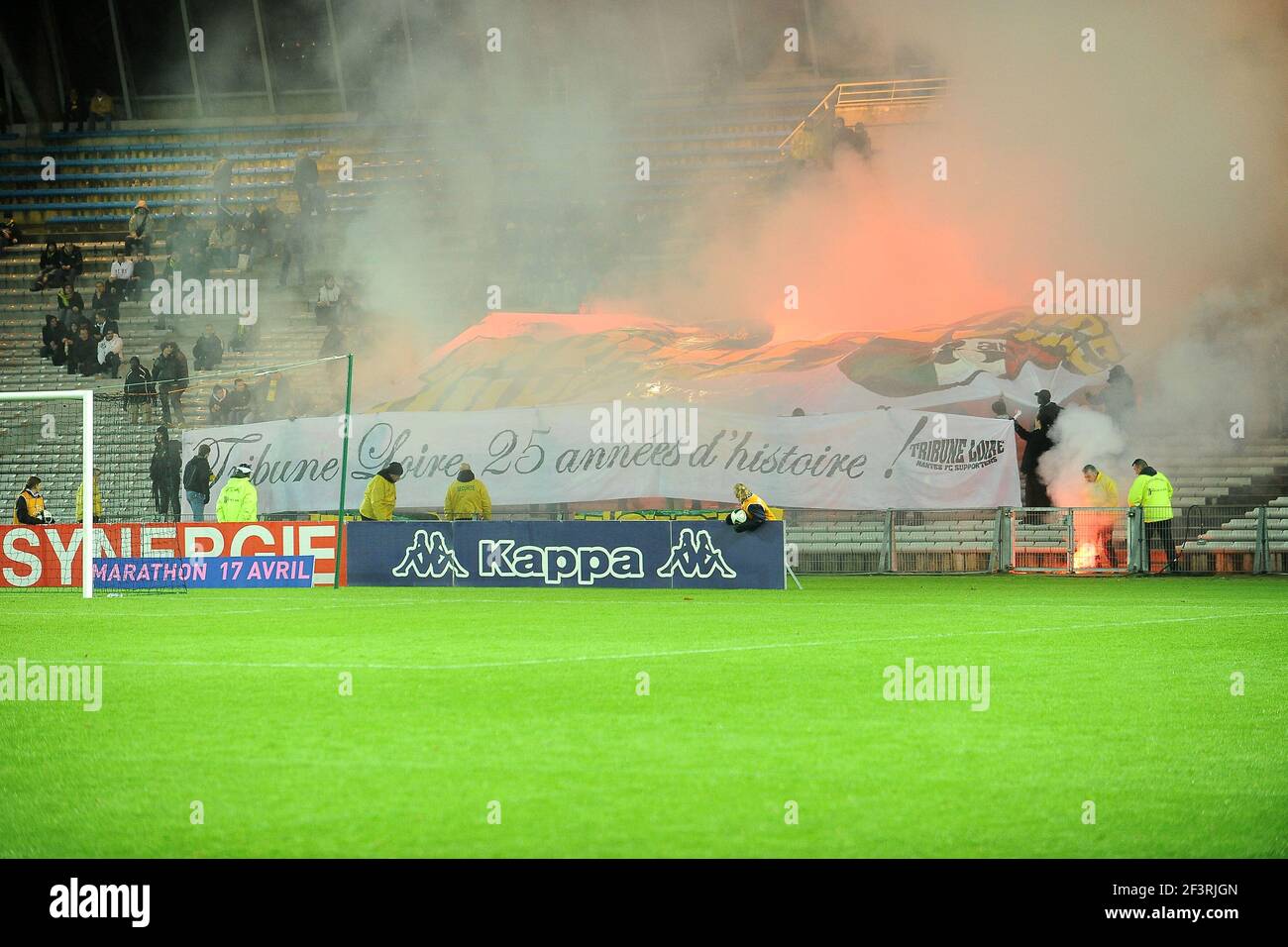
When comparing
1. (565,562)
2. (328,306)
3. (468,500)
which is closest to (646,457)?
(468,500)

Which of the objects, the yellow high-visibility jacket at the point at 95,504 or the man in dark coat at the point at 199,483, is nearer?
the man in dark coat at the point at 199,483

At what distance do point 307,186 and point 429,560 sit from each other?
1880 centimetres

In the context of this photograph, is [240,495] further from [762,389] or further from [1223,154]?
[1223,154]

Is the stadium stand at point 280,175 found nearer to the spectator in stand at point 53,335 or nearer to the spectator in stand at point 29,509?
the spectator in stand at point 53,335

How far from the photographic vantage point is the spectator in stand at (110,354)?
31.8 m

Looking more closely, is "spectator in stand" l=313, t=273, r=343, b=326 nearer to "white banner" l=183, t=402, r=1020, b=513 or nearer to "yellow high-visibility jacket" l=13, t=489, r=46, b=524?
"white banner" l=183, t=402, r=1020, b=513

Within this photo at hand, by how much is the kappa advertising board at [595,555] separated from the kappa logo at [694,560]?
13 millimetres

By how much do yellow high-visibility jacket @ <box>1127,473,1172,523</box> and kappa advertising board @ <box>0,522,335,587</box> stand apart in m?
12.7

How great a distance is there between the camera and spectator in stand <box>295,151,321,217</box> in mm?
36938

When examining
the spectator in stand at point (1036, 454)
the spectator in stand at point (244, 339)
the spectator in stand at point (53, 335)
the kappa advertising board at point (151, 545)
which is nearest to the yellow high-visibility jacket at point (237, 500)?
→ the kappa advertising board at point (151, 545)

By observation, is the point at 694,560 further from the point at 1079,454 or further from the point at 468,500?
the point at 1079,454

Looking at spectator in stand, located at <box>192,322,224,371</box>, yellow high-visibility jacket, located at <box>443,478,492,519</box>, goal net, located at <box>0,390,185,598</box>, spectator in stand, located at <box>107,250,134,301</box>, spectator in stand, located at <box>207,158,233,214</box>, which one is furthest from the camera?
spectator in stand, located at <box>207,158,233,214</box>

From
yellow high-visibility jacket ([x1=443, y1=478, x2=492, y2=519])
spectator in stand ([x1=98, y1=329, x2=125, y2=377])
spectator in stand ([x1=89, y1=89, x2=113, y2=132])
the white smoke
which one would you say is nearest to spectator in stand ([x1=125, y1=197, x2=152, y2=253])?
spectator in stand ([x1=98, y1=329, x2=125, y2=377])

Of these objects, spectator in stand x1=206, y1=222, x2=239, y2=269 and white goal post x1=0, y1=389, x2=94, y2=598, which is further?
spectator in stand x1=206, y1=222, x2=239, y2=269
